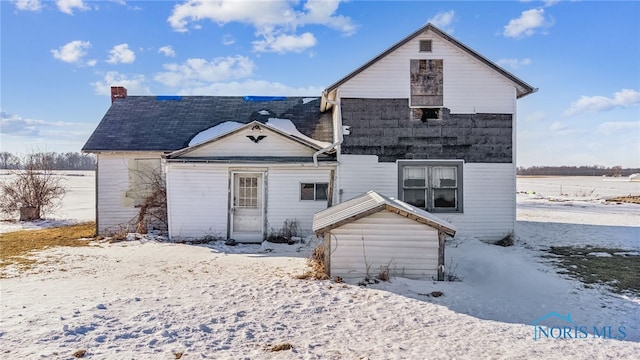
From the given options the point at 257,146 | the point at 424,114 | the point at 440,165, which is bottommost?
the point at 440,165

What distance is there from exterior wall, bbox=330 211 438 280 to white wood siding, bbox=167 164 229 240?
229 inches

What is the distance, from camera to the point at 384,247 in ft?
27.2

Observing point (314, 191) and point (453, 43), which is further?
point (314, 191)

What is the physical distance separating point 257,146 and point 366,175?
369cm

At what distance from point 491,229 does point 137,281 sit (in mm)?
10195

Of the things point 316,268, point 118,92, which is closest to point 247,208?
point 316,268

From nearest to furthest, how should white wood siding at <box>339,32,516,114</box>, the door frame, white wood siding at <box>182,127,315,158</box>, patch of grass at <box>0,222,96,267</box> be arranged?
patch of grass at <box>0,222,96,267</box>, white wood siding at <box>339,32,516,114</box>, the door frame, white wood siding at <box>182,127,315,158</box>

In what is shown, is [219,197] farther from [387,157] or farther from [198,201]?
[387,157]

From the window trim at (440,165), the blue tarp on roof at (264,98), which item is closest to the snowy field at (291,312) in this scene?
the window trim at (440,165)

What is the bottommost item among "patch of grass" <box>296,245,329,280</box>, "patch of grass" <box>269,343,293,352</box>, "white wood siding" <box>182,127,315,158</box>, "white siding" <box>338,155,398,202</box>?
"patch of grass" <box>269,343,293,352</box>

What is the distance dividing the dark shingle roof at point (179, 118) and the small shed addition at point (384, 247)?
21.2 feet

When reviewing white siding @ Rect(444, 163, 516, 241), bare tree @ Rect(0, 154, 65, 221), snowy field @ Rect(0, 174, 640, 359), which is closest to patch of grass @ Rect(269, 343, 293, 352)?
snowy field @ Rect(0, 174, 640, 359)

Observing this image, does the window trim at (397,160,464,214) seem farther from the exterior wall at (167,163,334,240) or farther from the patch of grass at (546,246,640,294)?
the patch of grass at (546,246,640,294)

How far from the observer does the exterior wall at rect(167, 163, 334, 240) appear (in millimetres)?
12812
